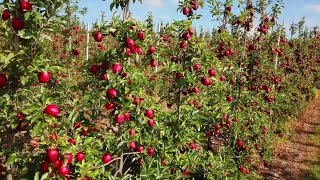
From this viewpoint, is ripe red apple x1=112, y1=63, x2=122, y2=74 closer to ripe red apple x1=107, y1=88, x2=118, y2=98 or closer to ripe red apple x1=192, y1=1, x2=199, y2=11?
ripe red apple x1=107, y1=88, x2=118, y2=98

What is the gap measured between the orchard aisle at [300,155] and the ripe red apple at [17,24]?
22.7 feet

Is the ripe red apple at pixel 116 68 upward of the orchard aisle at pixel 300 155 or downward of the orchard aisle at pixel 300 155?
upward

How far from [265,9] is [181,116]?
4.34m

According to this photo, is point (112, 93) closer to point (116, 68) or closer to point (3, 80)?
point (116, 68)

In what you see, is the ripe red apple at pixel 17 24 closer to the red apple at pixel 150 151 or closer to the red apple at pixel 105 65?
the red apple at pixel 105 65

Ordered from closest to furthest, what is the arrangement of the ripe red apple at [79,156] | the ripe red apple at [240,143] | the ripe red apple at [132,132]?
the ripe red apple at [79,156], the ripe red apple at [132,132], the ripe red apple at [240,143]

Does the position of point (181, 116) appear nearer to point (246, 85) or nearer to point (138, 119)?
point (138, 119)

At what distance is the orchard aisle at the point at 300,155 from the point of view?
26.5 ft

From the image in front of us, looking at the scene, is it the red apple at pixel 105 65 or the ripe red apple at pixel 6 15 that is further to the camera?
the red apple at pixel 105 65

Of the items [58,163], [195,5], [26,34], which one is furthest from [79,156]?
[195,5]

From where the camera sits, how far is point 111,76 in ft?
11.3

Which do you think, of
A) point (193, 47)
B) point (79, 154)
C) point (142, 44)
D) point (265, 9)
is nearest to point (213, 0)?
point (193, 47)

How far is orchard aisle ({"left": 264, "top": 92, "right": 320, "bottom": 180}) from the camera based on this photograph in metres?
8.09

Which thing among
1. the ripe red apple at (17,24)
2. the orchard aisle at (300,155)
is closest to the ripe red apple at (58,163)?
the ripe red apple at (17,24)
